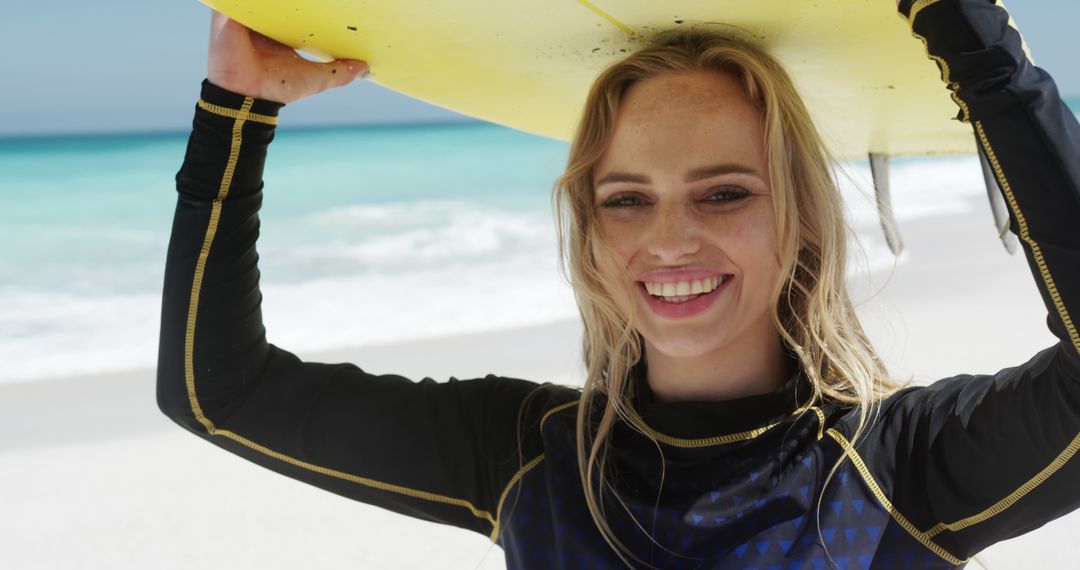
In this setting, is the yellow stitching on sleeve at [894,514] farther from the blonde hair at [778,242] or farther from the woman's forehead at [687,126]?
the woman's forehead at [687,126]

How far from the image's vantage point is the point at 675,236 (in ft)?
5.88

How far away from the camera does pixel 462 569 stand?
3.80 m

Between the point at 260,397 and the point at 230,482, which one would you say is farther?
the point at 230,482

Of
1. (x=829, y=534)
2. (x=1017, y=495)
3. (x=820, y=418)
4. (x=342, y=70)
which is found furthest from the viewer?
(x=342, y=70)

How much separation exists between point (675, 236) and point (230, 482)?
129 inches

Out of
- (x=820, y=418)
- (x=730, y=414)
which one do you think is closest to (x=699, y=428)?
(x=730, y=414)

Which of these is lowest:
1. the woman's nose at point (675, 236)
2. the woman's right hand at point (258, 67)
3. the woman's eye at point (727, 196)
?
the woman's nose at point (675, 236)

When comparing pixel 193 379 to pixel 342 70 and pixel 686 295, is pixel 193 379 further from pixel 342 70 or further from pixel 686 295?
pixel 686 295

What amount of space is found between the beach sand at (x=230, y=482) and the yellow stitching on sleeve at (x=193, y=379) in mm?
1223

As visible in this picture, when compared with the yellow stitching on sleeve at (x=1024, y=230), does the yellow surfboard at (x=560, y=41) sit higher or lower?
higher

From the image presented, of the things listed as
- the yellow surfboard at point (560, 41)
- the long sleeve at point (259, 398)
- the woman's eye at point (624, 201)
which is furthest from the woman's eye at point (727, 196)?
the long sleeve at point (259, 398)

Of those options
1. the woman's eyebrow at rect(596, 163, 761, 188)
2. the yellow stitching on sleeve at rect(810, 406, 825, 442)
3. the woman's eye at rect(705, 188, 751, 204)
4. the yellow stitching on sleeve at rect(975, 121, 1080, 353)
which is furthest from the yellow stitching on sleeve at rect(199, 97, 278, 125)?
the yellow stitching on sleeve at rect(975, 121, 1080, 353)

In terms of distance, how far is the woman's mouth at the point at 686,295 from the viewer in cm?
180

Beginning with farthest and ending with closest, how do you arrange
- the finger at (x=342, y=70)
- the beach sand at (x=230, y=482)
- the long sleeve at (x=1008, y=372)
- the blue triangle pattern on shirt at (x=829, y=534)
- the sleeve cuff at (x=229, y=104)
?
1. the beach sand at (x=230, y=482)
2. the finger at (x=342, y=70)
3. the sleeve cuff at (x=229, y=104)
4. the blue triangle pattern on shirt at (x=829, y=534)
5. the long sleeve at (x=1008, y=372)
